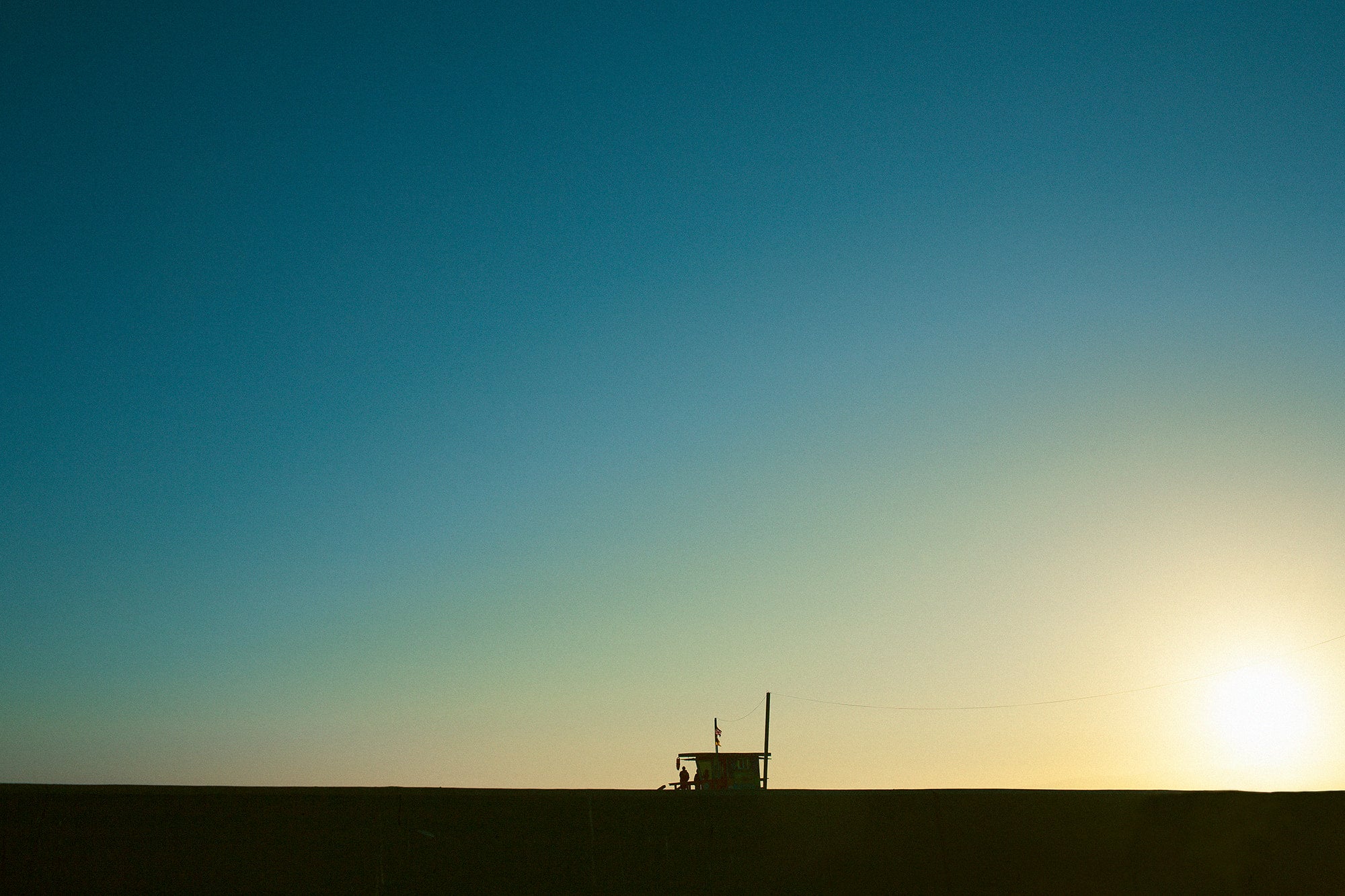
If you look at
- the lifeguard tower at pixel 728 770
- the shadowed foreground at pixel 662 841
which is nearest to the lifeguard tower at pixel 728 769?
the lifeguard tower at pixel 728 770

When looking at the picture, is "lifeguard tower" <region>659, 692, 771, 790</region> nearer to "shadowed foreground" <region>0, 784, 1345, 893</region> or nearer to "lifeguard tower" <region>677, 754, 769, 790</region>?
"lifeguard tower" <region>677, 754, 769, 790</region>

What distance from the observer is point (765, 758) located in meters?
35.9

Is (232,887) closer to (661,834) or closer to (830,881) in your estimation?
(661,834)

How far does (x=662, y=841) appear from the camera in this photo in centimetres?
893

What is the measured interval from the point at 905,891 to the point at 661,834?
7.05ft

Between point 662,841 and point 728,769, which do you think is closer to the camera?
point 662,841

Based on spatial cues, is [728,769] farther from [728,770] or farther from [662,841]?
[662,841]

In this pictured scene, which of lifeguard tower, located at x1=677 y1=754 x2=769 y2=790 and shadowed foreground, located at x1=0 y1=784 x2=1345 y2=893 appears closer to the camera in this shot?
shadowed foreground, located at x1=0 y1=784 x2=1345 y2=893

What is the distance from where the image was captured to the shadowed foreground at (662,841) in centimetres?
816

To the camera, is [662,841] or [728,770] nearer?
[662,841]

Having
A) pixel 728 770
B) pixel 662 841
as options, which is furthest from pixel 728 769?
pixel 662 841

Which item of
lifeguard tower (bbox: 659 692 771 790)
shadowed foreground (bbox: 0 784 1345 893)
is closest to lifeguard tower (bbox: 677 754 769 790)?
lifeguard tower (bbox: 659 692 771 790)

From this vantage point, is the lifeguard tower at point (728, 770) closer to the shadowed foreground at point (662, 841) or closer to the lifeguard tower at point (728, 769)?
the lifeguard tower at point (728, 769)

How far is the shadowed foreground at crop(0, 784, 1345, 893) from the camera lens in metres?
8.16
